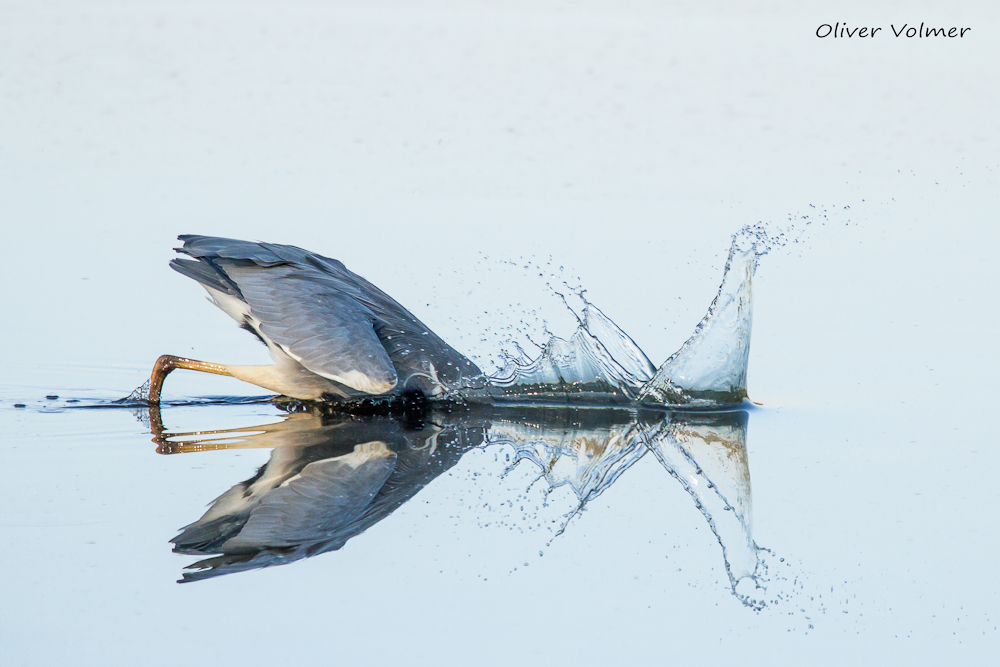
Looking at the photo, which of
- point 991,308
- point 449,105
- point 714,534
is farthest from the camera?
point 449,105

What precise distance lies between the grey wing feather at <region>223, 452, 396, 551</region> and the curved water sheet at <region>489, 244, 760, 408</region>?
1701mm

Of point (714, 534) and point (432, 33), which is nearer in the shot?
point (714, 534)

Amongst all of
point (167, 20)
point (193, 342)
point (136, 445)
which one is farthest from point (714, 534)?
point (167, 20)

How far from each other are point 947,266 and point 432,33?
9.92 metres

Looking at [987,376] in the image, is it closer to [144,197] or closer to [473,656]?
[473,656]

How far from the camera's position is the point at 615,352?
7887mm

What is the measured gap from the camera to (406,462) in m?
6.50

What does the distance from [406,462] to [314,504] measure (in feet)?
2.89

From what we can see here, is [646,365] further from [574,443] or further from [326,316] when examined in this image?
[326,316]

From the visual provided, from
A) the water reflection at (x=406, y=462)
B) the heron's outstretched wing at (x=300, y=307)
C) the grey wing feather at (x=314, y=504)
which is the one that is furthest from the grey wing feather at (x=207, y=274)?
the grey wing feather at (x=314, y=504)

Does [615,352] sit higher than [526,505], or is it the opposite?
[615,352]

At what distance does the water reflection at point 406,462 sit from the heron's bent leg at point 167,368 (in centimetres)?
16

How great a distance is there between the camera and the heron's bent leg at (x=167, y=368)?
290 inches

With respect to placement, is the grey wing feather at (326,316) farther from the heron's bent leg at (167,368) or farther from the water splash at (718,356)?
the water splash at (718,356)
